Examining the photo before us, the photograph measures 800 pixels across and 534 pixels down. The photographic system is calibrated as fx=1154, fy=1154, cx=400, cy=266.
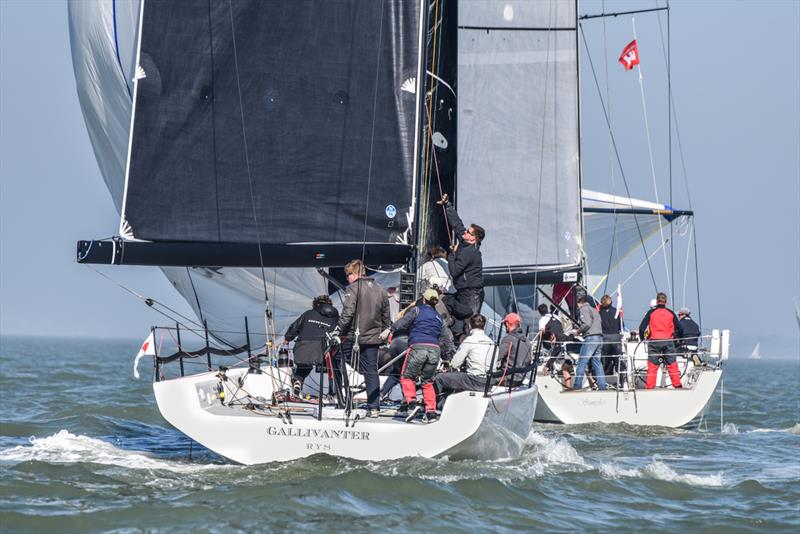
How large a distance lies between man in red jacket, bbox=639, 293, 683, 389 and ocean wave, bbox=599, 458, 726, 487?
542 centimetres

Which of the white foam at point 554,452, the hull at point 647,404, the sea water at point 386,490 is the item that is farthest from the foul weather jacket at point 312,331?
the hull at point 647,404

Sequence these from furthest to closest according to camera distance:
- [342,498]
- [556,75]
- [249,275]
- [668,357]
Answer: [556,75] → [668,357] → [249,275] → [342,498]

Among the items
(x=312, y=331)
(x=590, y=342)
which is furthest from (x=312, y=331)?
(x=590, y=342)

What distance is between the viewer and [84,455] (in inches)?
491

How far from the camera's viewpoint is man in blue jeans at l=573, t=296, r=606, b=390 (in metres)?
18.3

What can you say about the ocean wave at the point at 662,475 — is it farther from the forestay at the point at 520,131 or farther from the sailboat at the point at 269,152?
the forestay at the point at 520,131

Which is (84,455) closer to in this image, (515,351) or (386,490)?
(386,490)

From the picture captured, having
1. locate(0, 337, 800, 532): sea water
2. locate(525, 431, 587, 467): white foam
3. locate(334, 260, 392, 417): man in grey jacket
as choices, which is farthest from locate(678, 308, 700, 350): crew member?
locate(334, 260, 392, 417): man in grey jacket

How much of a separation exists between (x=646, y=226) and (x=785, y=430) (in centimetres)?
1289

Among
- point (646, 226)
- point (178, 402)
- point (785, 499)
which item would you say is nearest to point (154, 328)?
point (178, 402)

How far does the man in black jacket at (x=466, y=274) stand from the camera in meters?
13.6

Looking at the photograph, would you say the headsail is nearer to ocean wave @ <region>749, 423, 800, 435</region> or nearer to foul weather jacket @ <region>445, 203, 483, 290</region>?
ocean wave @ <region>749, 423, 800, 435</region>

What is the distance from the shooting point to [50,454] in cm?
1254

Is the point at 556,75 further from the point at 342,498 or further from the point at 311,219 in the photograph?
the point at 342,498
